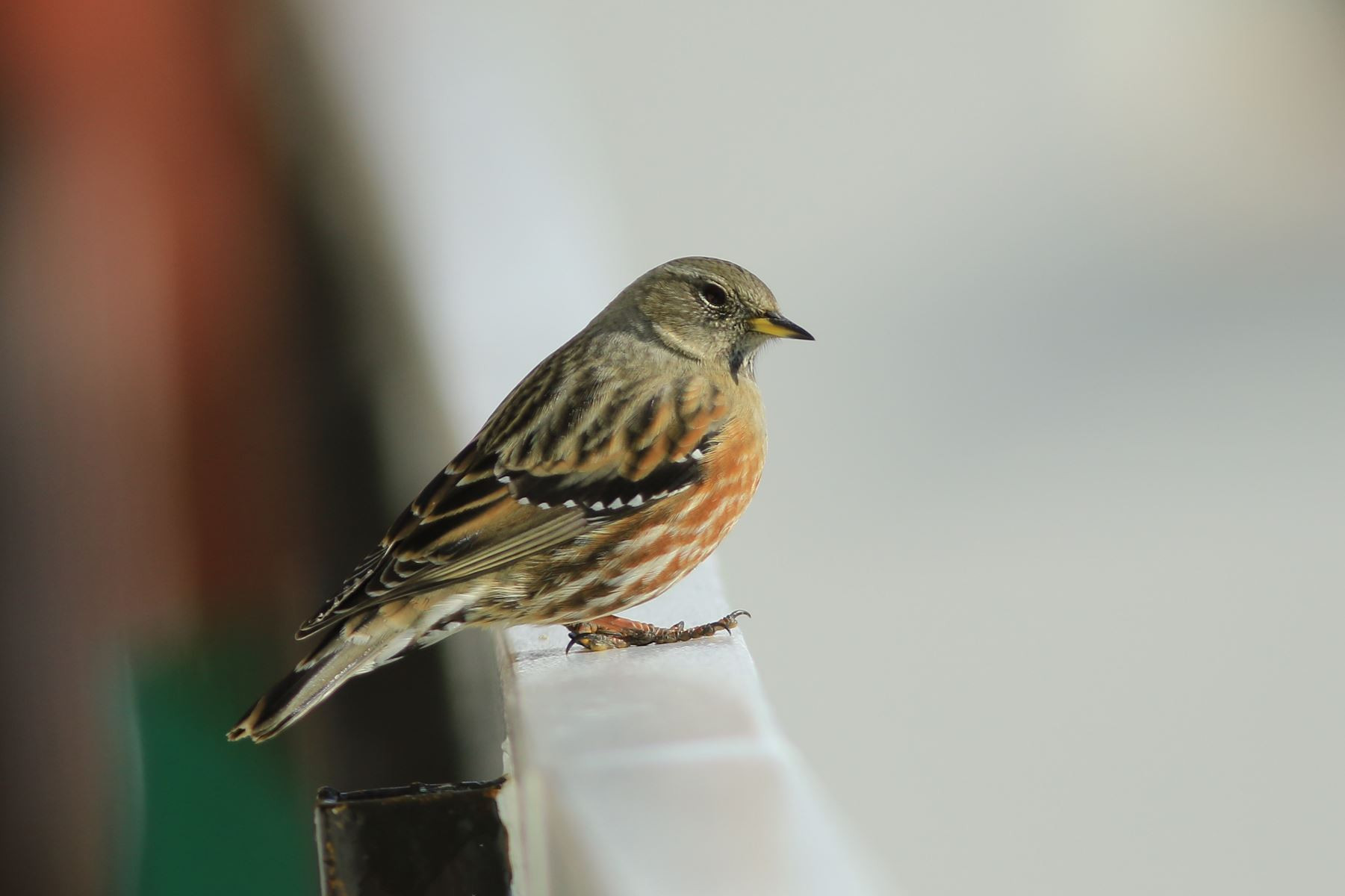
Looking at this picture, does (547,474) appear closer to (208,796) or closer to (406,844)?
(406,844)

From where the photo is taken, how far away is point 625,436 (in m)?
1.77

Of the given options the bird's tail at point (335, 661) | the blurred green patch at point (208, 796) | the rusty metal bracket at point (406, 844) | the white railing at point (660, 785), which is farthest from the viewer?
the blurred green patch at point (208, 796)

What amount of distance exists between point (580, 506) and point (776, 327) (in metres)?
0.34

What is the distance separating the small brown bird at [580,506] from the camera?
5.40ft

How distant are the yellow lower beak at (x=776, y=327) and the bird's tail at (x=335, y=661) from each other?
1.75ft

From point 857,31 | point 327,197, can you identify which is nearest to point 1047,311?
point 857,31

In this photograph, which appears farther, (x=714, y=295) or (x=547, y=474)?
(x=714, y=295)

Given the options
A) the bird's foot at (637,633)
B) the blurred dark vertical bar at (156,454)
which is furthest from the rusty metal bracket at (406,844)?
the blurred dark vertical bar at (156,454)

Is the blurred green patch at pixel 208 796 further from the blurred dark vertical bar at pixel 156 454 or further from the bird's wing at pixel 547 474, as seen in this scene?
the bird's wing at pixel 547 474

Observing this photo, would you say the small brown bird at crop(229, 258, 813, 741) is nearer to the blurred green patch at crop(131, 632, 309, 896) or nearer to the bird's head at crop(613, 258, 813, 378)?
the bird's head at crop(613, 258, 813, 378)

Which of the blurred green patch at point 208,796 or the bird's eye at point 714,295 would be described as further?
the blurred green patch at point 208,796

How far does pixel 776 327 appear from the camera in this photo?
1.88 meters

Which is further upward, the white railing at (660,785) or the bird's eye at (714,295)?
the bird's eye at (714,295)

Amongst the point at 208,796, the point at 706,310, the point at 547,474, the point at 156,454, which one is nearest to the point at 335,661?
the point at 547,474
